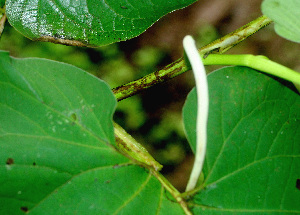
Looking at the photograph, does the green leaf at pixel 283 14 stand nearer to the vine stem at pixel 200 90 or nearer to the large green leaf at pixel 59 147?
Result: the vine stem at pixel 200 90

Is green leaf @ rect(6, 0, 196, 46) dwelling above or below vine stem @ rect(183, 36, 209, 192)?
above

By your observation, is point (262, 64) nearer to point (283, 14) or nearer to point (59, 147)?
point (283, 14)

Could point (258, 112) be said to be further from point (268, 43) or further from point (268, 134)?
point (268, 43)

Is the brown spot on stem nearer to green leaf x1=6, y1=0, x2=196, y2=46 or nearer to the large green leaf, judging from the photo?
the large green leaf

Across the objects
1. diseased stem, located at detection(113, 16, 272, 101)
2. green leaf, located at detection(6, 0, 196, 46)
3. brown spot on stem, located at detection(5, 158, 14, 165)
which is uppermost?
green leaf, located at detection(6, 0, 196, 46)

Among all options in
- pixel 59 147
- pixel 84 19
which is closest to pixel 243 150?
pixel 59 147

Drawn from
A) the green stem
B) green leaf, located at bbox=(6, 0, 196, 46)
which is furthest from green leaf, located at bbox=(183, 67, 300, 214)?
green leaf, located at bbox=(6, 0, 196, 46)

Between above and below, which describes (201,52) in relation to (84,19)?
below
